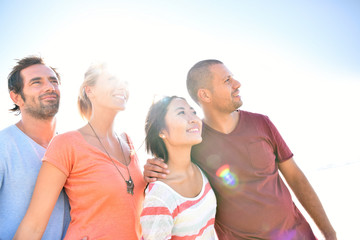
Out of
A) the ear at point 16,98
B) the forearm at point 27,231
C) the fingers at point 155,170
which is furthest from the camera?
the ear at point 16,98

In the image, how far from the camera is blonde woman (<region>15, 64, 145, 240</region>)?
2184 mm

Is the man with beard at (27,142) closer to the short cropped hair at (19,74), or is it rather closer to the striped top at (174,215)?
the short cropped hair at (19,74)

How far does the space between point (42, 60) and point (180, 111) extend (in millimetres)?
2368

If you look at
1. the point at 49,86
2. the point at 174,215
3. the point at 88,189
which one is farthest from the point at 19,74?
the point at 174,215

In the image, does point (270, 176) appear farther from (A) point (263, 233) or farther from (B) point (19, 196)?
(B) point (19, 196)

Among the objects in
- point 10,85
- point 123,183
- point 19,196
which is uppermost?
point 10,85

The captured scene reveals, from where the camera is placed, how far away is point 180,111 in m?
2.65

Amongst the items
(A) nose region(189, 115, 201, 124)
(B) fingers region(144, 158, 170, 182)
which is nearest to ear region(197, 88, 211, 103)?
(A) nose region(189, 115, 201, 124)

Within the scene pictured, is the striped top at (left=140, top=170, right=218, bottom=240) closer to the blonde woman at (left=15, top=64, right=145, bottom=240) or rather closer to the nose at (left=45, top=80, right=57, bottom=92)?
the blonde woman at (left=15, top=64, right=145, bottom=240)

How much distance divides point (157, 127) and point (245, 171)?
1.10m

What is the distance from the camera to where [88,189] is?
2291 mm

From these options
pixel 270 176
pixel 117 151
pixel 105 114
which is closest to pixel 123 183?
pixel 117 151

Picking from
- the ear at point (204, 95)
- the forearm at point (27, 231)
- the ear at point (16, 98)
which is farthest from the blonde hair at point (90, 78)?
the forearm at point (27, 231)

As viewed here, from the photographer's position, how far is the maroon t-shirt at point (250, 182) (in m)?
2.57
